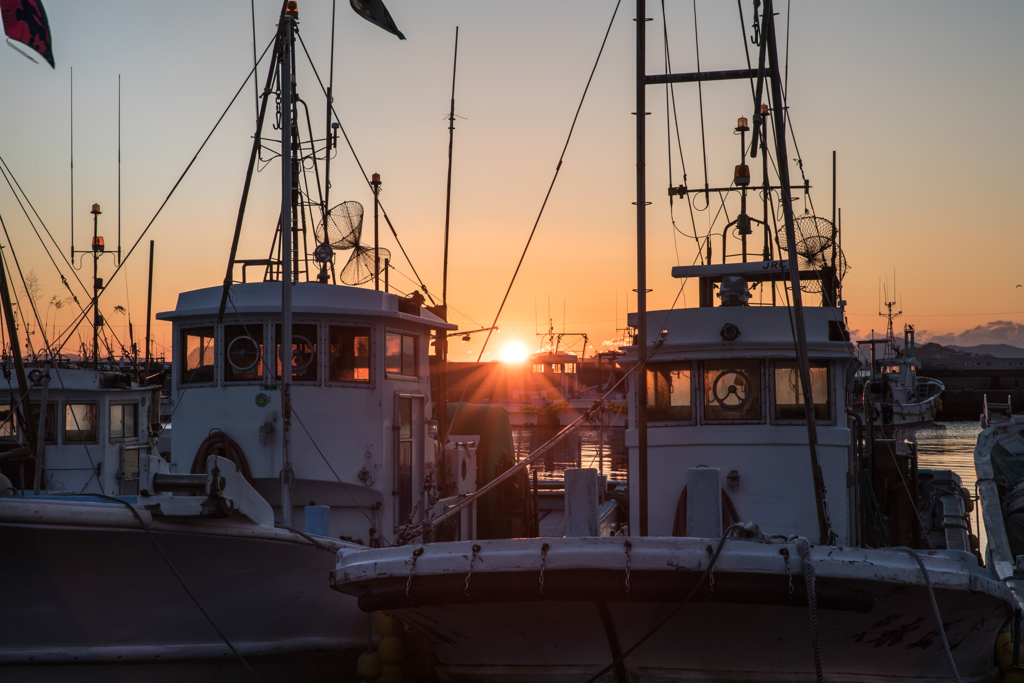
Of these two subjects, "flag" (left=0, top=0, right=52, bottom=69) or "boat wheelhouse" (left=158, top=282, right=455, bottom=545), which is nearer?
"boat wheelhouse" (left=158, top=282, right=455, bottom=545)

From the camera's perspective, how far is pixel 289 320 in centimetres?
1048

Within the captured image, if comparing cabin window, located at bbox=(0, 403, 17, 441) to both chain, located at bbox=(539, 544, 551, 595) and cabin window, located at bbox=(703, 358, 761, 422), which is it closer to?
cabin window, located at bbox=(703, 358, 761, 422)

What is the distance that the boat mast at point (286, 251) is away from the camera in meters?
→ 10.5

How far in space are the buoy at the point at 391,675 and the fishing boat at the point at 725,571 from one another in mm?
1255

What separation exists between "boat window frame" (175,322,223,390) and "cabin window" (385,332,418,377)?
2097mm

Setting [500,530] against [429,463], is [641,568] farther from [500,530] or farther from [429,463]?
→ [500,530]

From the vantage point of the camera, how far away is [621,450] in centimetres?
6209

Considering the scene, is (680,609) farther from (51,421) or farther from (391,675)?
(51,421)

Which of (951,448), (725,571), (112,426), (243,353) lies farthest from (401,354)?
(951,448)

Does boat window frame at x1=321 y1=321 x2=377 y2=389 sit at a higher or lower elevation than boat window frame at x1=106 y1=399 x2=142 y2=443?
higher

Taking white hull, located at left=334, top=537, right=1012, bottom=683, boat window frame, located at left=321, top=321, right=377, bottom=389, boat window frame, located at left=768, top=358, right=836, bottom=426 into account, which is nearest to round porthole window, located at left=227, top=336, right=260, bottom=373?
boat window frame, located at left=321, top=321, right=377, bottom=389

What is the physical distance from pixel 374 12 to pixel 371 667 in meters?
8.35

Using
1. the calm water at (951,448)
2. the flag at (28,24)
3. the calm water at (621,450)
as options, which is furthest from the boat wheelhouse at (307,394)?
the calm water at (621,450)

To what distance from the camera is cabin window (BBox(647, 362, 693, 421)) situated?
9438 millimetres
